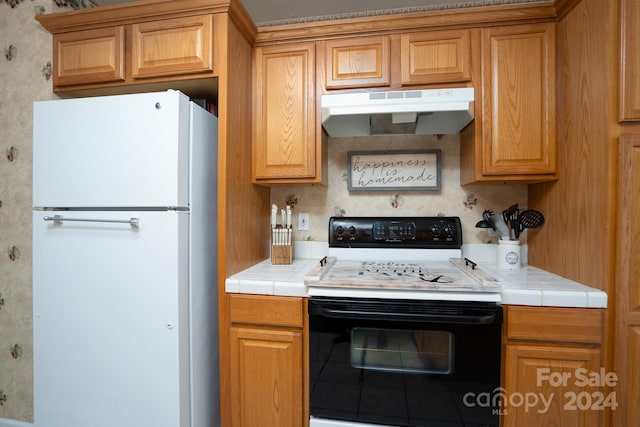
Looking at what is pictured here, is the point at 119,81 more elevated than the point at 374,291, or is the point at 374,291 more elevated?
the point at 119,81

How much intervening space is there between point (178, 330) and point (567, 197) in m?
1.84

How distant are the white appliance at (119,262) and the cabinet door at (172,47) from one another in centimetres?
25

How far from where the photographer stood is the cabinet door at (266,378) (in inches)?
47.7

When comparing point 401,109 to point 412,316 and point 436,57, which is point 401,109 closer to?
point 436,57

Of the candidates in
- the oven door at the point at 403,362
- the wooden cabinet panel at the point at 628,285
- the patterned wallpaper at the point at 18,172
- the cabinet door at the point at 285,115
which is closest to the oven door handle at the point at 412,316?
the oven door at the point at 403,362

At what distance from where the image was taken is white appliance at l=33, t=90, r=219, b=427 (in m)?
1.15

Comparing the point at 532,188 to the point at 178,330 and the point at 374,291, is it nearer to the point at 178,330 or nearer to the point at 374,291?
the point at 374,291

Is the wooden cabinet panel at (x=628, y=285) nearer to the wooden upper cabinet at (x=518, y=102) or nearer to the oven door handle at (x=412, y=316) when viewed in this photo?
the wooden upper cabinet at (x=518, y=102)

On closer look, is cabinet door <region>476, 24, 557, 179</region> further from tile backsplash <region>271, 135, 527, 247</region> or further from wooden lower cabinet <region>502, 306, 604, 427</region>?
wooden lower cabinet <region>502, 306, 604, 427</region>

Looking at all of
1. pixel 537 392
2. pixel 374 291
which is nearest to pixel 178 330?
pixel 374 291

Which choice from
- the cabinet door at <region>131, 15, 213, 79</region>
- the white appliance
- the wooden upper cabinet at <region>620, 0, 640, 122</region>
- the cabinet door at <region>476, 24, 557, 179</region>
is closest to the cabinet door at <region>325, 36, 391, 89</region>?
the cabinet door at <region>476, 24, 557, 179</region>

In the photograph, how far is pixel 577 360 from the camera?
1.07 metres

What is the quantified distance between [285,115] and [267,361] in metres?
1.23

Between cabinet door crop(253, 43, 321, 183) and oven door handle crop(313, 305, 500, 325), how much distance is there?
0.71m
